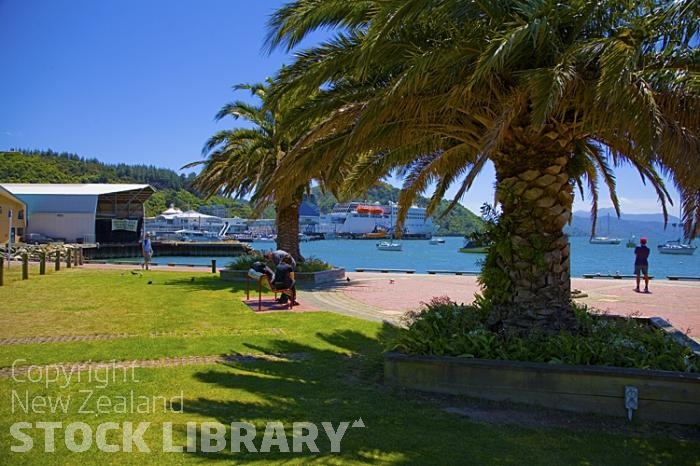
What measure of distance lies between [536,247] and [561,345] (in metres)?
1.31

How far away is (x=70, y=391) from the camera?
5.56 m

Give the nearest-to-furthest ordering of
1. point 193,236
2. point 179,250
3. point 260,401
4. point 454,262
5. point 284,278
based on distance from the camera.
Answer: point 260,401, point 284,278, point 454,262, point 179,250, point 193,236

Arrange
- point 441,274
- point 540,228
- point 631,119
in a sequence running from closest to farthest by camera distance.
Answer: point 631,119
point 540,228
point 441,274

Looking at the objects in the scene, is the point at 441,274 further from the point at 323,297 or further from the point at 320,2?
the point at 320,2

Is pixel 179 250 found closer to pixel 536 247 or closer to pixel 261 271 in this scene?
Answer: pixel 261 271

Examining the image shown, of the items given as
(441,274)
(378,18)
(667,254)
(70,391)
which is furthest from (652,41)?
(667,254)

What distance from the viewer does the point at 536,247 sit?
22.1ft

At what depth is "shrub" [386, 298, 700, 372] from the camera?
5.83 m

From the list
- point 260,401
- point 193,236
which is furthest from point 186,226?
point 260,401

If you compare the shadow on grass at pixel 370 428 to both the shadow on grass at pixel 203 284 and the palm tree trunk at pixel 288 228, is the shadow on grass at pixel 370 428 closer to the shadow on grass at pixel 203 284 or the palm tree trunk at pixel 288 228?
the shadow on grass at pixel 203 284

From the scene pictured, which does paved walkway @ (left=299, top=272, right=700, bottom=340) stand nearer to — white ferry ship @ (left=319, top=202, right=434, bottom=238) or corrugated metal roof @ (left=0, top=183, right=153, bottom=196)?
corrugated metal roof @ (left=0, top=183, right=153, bottom=196)

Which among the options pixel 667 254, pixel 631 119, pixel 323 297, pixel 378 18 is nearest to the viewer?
pixel 631 119

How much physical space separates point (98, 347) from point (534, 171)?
6.69 m

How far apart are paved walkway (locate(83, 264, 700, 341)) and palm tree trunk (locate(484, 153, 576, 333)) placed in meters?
3.86
